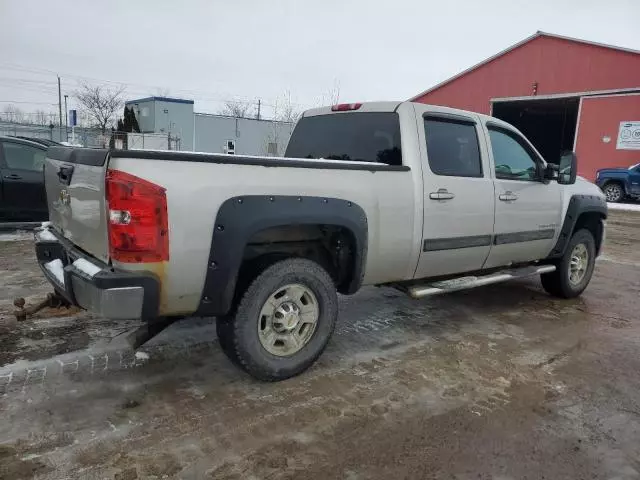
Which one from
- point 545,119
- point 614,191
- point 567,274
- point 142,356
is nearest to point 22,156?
point 142,356

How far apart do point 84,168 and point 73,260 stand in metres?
0.67

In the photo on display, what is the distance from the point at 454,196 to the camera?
4305mm

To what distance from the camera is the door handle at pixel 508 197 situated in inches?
189

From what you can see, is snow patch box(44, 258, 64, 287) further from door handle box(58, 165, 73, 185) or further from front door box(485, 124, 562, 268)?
front door box(485, 124, 562, 268)

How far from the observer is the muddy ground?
8.77 ft

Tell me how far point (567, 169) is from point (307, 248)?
3109mm

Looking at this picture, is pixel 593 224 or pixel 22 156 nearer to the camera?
pixel 593 224

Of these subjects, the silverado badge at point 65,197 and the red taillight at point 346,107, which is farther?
the red taillight at point 346,107

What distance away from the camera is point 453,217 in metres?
4.32

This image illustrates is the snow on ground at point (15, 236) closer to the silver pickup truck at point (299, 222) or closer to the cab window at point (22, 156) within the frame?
the cab window at point (22, 156)

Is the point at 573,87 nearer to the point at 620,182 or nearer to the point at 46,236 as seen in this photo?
the point at 620,182

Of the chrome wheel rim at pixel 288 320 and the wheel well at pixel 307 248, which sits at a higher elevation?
the wheel well at pixel 307 248

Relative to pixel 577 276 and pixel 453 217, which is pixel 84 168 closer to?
pixel 453 217

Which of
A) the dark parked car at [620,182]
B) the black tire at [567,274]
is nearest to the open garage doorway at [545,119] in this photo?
the dark parked car at [620,182]
